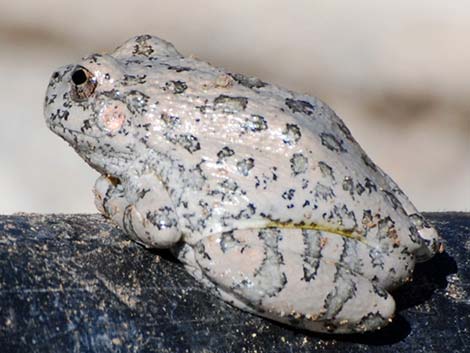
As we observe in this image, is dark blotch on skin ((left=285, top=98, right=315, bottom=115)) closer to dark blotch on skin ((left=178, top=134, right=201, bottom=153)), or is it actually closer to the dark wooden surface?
dark blotch on skin ((left=178, top=134, right=201, bottom=153))

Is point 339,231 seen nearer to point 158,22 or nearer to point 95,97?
point 95,97

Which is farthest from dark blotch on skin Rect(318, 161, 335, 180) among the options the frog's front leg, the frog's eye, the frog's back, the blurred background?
the blurred background

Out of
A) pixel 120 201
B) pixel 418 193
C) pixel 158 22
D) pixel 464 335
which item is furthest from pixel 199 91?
pixel 418 193

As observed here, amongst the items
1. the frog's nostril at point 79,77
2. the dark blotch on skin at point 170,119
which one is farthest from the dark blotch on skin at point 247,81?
the frog's nostril at point 79,77

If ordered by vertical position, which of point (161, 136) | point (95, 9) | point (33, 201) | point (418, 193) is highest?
point (161, 136)

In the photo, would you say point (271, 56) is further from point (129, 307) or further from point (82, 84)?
point (129, 307)

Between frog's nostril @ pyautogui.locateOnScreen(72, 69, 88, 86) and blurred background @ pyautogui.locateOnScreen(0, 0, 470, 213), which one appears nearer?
frog's nostril @ pyautogui.locateOnScreen(72, 69, 88, 86)
